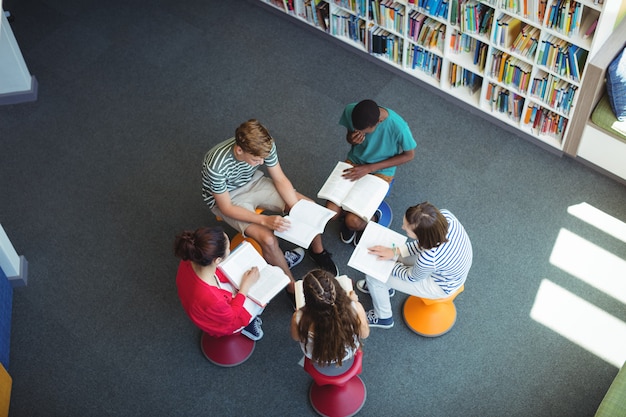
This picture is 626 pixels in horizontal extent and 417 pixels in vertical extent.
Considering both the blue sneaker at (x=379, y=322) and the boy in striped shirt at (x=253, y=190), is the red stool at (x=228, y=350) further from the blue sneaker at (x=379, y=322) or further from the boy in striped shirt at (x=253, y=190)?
the blue sneaker at (x=379, y=322)

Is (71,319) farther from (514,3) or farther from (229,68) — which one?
A: (514,3)

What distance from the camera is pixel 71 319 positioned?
4230 millimetres

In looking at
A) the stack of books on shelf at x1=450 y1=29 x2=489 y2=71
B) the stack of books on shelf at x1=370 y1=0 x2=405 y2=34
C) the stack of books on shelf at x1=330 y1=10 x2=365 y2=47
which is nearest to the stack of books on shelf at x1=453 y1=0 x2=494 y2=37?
the stack of books on shelf at x1=450 y1=29 x2=489 y2=71

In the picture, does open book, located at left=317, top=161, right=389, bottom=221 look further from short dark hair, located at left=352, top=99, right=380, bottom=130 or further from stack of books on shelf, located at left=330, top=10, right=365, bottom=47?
stack of books on shelf, located at left=330, top=10, right=365, bottom=47

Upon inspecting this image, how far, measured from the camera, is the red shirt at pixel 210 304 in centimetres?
343

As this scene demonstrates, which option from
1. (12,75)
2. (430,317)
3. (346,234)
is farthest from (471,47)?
(12,75)

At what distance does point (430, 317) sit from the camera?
4004 millimetres

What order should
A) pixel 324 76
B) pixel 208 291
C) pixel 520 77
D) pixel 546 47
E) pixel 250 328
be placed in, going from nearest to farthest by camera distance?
pixel 208 291 → pixel 250 328 → pixel 546 47 → pixel 520 77 → pixel 324 76

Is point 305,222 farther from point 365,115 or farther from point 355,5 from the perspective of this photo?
point 355,5

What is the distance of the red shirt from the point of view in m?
3.43

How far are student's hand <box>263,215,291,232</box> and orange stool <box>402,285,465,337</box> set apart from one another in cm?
90

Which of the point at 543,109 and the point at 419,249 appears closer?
the point at 419,249

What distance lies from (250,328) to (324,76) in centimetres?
224

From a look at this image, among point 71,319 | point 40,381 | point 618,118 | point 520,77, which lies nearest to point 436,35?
point 520,77
